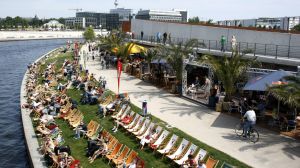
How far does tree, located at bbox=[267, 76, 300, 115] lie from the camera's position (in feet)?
51.2

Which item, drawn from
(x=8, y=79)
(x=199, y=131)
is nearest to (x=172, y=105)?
(x=199, y=131)

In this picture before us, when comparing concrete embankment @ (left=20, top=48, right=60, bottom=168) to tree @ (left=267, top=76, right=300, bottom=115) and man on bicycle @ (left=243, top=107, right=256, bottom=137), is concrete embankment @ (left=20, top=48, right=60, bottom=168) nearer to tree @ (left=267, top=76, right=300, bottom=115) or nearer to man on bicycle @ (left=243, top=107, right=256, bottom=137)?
man on bicycle @ (left=243, top=107, right=256, bottom=137)

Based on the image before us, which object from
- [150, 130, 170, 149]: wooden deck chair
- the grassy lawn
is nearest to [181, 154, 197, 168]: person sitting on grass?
the grassy lawn

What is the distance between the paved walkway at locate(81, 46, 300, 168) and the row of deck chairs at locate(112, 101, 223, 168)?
4.81ft

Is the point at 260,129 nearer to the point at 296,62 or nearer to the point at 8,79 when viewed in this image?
the point at 296,62

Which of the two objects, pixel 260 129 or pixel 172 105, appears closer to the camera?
pixel 260 129

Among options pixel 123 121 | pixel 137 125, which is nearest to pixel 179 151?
pixel 137 125

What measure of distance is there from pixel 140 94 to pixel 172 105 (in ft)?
13.8

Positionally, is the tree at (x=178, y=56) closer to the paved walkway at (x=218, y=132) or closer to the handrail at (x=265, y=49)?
the paved walkway at (x=218, y=132)

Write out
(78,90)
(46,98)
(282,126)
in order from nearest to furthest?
(282,126) → (46,98) → (78,90)

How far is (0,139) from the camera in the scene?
871 inches

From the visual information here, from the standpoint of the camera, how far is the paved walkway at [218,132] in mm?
14500

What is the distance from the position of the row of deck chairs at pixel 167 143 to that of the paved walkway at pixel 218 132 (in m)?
1.47

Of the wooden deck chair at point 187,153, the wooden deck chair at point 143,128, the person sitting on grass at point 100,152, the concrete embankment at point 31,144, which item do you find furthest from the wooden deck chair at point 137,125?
the concrete embankment at point 31,144
